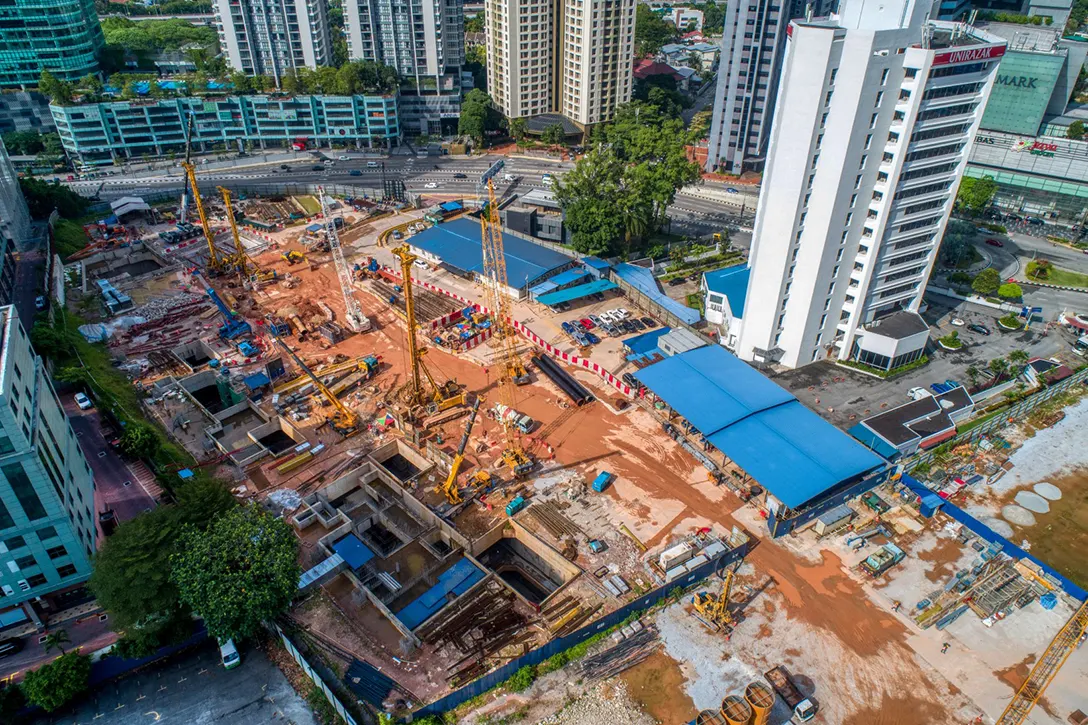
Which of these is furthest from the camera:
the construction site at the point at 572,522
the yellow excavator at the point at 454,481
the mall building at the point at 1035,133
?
the mall building at the point at 1035,133

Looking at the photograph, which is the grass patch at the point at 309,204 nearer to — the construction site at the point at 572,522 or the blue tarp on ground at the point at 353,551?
the construction site at the point at 572,522

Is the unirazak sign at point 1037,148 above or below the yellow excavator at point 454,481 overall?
above

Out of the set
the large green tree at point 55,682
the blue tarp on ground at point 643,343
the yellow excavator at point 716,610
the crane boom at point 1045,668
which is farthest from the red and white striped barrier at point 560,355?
the large green tree at point 55,682

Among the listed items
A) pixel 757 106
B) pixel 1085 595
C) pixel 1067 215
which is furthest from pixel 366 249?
pixel 1067 215

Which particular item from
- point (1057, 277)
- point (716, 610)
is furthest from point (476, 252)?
point (1057, 277)

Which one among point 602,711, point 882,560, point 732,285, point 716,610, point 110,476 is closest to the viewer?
point 602,711

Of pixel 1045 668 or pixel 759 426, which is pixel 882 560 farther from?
pixel 759 426

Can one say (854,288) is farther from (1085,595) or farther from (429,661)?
(429,661)
